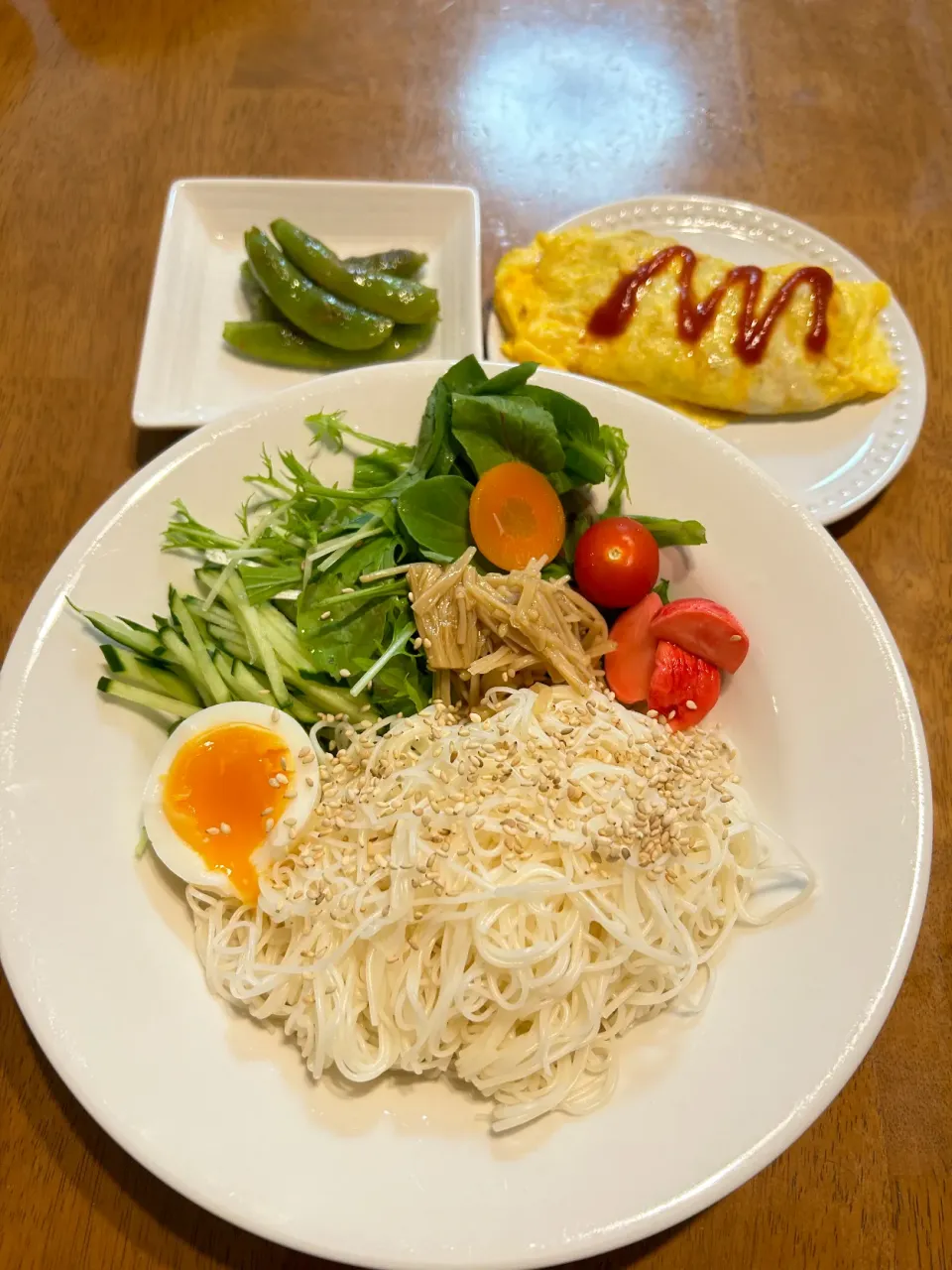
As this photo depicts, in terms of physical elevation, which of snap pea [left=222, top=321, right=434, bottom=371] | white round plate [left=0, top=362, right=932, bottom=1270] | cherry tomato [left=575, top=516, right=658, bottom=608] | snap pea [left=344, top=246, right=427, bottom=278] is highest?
snap pea [left=344, top=246, right=427, bottom=278]

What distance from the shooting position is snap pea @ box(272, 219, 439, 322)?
2.77 meters

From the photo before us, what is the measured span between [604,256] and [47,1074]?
2.95 meters

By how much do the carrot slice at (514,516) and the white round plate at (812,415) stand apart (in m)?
0.75

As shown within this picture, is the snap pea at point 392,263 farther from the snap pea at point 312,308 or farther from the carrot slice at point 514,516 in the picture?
the carrot slice at point 514,516

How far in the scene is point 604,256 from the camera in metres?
2.96

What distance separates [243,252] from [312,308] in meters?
0.57

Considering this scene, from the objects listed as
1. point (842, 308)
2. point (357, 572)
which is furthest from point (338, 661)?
point (842, 308)

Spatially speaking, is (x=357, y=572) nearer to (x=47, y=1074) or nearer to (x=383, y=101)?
(x=47, y=1074)

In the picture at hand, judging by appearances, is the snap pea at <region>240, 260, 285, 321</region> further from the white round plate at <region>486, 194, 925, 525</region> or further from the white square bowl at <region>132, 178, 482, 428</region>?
the white round plate at <region>486, 194, 925, 525</region>

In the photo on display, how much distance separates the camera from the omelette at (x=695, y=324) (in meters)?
2.76

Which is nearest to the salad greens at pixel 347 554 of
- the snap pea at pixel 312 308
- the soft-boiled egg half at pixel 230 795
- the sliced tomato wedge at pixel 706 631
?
the soft-boiled egg half at pixel 230 795

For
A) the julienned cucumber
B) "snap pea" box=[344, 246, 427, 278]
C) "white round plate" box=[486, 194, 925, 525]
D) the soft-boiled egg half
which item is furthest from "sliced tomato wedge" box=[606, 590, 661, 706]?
"snap pea" box=[344, 246, 427, 278]

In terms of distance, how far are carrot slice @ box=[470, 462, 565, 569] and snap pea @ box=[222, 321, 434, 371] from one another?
1017 mm

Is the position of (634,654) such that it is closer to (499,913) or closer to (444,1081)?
(499,913)
